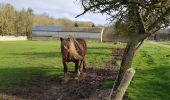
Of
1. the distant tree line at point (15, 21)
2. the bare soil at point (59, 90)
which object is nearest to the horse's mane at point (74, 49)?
the bare soil at point (59, 90)

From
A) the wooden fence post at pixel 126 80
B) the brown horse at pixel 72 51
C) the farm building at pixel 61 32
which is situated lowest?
the farm building at pixel 61 32

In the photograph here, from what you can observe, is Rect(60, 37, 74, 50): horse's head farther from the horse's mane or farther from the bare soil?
the bare soil

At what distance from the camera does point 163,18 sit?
50.9 feet

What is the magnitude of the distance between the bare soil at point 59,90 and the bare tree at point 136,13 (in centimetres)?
162

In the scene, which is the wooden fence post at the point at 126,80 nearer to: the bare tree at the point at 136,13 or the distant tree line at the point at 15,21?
the bare tree at the point at 136,13

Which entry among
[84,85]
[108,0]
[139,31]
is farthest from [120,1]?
[84,85]

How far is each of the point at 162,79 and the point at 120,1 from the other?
4829 mm

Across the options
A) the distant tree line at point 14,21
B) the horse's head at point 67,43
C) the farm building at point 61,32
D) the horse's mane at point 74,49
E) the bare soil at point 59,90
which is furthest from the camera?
the farm building at point 61,32

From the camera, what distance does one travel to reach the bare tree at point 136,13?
1505 centimetres

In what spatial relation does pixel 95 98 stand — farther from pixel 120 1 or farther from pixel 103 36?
pixel 103 36

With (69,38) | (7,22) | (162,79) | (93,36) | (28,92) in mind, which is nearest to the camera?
(28,92)

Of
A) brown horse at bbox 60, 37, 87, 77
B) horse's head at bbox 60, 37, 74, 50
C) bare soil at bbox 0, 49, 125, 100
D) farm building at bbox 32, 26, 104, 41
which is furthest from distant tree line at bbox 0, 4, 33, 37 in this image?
bare soil at bbox 0, 49, 125, 100

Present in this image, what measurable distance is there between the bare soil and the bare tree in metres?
1.62

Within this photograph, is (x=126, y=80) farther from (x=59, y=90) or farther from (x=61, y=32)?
(x=61, y=32)
